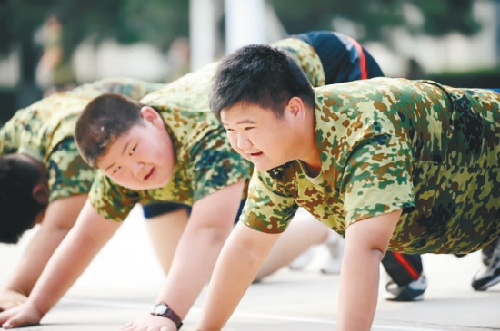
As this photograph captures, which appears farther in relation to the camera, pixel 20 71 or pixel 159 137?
pixel 20 71

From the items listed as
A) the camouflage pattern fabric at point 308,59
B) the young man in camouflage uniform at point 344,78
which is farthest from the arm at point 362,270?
the camouflage pattern fabric at point 308,59

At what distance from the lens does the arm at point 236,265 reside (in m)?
3.17

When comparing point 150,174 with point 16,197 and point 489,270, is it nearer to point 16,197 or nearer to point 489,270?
point 16,197

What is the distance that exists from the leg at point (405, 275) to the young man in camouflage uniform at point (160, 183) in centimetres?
83

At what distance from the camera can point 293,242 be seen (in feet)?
16.9

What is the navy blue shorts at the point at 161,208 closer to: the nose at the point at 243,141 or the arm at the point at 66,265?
Answer: the arm at the point at 66,265

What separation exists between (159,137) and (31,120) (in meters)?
1.23

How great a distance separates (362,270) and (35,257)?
2.16 meters

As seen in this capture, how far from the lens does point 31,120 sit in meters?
4.85

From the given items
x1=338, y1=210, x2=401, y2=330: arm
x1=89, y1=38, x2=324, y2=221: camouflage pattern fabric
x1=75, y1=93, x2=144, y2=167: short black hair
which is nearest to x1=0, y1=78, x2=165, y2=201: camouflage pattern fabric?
x1=89, y1=38, x2=324, y2=221: camouflage pattern fabric

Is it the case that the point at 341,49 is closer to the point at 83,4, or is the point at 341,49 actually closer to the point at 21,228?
the point at 21,228

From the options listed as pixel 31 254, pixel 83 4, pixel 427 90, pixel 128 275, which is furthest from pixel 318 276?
pixel 83 4

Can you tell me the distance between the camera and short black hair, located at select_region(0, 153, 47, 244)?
452 centimetres

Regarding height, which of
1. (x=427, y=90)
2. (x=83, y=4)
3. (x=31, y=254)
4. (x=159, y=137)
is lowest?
(x=83, y=4)
